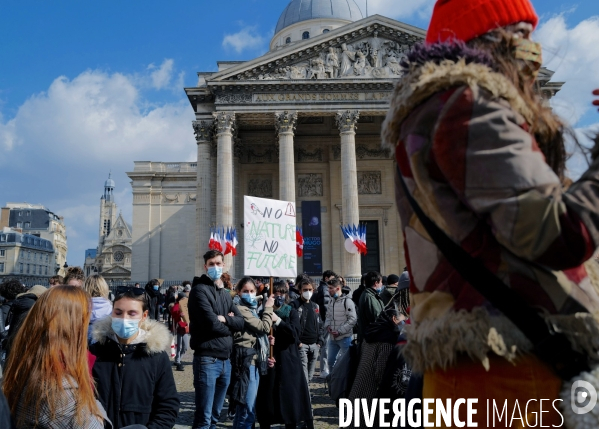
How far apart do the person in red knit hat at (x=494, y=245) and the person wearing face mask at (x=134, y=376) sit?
2436 millimetres

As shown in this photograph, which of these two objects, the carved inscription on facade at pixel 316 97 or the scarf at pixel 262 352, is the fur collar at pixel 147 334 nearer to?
the scarf at pixel 262 352

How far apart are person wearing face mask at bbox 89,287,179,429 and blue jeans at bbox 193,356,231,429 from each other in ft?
6.24

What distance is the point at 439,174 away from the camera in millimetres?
1536

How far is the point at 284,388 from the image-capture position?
20.0 feet

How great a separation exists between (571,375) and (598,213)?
17.5 inches

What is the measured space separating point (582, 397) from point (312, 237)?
92.2ft

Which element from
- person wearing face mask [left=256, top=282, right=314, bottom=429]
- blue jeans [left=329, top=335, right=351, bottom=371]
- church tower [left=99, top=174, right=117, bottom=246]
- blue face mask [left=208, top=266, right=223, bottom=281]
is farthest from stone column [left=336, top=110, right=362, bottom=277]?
church tower [left=99, top=174, right=117, bottom=246]

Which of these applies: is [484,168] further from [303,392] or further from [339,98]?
[339,98]

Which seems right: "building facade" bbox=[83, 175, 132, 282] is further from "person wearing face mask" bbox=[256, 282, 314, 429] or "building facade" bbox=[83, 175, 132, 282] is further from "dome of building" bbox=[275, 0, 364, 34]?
"person wearing face mask" bbox=[256, 282, 314, 429]

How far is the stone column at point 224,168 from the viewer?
1021 inches

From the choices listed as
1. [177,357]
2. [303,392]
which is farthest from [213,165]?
[303,392]

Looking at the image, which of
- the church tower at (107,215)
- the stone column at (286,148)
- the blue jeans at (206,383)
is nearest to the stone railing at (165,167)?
the stone column at (286,148)

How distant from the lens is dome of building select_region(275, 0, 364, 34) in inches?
1823

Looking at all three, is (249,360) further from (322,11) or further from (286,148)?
(322,11)
